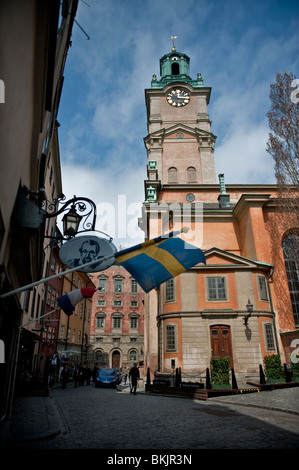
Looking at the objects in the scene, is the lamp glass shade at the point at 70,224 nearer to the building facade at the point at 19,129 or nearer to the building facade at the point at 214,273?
the building facade at the point at 19,129

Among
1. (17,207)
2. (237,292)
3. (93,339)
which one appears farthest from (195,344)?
(93,339)

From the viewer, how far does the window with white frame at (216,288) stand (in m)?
22.2

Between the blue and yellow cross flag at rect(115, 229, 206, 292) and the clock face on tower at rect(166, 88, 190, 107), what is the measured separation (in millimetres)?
41111

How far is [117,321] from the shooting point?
52469mm

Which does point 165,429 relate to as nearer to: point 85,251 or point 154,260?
point 154,260

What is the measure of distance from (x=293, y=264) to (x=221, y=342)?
9828 millimetres

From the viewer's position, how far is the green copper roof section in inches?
1780

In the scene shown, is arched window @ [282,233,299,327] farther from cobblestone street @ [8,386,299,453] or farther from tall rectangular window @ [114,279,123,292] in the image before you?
tall rectangular window @ [114,279,123,292]

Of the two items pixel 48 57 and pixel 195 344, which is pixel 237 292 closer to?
pixel 195 344

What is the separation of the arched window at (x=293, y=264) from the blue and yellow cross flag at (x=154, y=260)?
1968 cm

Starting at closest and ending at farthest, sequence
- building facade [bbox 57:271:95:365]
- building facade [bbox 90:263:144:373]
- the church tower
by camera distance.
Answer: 1. building facade [bbox 57:271:95:365]
2. the church tower
3. building facade [bbox 90:263:144:373]

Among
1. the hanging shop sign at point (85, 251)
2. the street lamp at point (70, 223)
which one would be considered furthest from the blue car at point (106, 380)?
the hanging shop sign at point (85, 251)

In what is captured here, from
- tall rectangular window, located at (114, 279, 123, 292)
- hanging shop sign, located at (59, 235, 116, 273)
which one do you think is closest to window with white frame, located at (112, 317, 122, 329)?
tall rectangular window, located at (114, 279, 123, 292)

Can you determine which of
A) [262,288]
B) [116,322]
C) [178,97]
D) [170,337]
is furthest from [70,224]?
[116,322]
